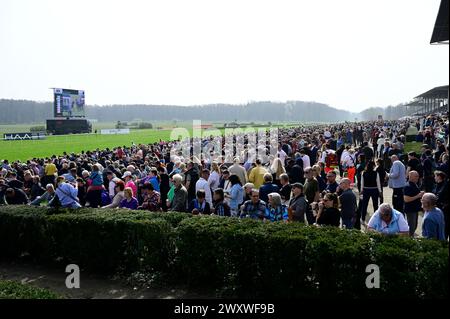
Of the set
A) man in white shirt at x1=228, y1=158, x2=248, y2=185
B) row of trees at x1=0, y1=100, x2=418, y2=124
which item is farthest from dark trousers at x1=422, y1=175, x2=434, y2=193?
row of trees at x1=0, y1=100, x2=418, y2=124

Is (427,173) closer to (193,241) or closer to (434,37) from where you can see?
(434,37)

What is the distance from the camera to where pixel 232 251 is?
21.5 feet

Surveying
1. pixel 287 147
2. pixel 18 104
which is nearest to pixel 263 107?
pixel 18 104

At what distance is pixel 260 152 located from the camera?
15273mm

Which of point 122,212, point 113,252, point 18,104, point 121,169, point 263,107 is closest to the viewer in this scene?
point 113,252

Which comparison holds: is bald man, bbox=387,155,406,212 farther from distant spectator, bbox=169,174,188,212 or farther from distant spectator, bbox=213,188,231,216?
distant spectator, bbox=169,174,188,212

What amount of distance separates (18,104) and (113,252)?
5603 inches

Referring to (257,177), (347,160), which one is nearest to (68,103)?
(347,160)

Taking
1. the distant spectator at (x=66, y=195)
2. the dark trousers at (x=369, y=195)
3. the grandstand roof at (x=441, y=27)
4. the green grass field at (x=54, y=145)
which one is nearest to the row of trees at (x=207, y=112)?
the green grass field at (x=54, y=145)

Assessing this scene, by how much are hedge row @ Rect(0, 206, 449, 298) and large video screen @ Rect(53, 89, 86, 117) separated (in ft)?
185

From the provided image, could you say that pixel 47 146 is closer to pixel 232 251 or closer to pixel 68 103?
pixel 68 103

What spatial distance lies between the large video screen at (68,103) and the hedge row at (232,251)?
185 feet

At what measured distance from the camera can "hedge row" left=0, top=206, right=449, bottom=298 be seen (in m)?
5.31

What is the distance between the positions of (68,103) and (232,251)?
61.9 metres
